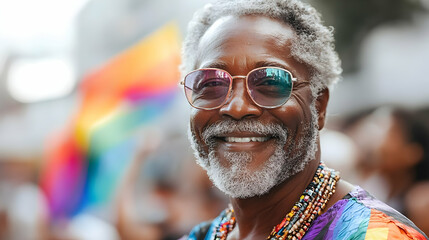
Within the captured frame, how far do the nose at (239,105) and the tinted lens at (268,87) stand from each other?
1.2 inches

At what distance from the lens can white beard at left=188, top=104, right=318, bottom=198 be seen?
2381 mm

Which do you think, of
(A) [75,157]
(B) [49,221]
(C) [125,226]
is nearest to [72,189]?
(A) [75,157]

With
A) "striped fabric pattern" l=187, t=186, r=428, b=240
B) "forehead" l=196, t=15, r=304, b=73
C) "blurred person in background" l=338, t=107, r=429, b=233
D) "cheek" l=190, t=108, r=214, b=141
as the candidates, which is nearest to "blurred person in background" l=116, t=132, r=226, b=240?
"blurred person in background" l=338, t=107, r=429, b=233

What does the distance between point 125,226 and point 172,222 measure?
490mm

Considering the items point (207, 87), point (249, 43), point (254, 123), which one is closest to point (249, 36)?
point (249, 43)

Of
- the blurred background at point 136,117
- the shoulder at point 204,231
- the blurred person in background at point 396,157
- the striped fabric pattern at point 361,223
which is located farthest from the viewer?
the blurred background at point 136,117

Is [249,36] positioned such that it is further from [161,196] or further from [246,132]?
[161,196]

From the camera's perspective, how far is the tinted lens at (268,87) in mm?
2404

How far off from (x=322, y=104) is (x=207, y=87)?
0.57m

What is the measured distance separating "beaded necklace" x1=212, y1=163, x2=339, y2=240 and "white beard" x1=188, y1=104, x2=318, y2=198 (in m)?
0.10

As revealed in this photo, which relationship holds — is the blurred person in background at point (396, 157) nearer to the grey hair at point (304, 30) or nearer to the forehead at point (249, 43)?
the grey hair at point (304, 30)

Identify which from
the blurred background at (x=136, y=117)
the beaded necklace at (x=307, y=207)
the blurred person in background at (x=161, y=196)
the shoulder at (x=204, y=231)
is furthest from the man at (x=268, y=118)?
the blurred person in background at (x=161, y=196)

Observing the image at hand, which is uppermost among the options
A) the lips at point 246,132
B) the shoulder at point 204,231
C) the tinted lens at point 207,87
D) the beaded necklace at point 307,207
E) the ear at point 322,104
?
the tinted lens at point 207,87

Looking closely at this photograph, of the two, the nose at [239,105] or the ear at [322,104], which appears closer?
the nose at [239,105]
